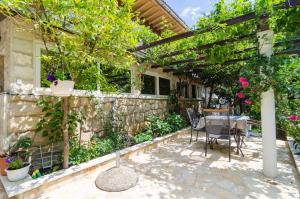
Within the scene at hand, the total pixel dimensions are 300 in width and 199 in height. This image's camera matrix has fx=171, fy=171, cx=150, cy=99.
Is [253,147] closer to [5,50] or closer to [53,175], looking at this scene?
[53,175]

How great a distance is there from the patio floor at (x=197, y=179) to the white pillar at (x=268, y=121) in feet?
0.67

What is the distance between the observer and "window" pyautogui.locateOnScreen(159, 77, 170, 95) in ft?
21.8

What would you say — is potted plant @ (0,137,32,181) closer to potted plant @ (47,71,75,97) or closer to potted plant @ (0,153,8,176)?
potted plant @ (0,153,8,176)

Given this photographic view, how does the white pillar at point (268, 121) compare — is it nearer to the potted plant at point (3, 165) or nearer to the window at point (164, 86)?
the potted plant at point (3, 165)

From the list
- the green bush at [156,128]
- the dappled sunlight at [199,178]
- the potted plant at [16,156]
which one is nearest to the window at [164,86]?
the green bush at [156,128]

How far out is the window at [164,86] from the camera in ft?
21.8

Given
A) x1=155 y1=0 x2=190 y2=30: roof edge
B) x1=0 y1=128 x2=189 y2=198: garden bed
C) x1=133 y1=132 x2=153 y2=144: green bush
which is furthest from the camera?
x1=155 y1=0 x2=190 y2=30: roof edge

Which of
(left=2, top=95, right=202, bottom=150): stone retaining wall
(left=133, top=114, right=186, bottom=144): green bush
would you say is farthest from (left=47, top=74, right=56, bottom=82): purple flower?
(left=133, top=114, right=186, bottom=144): green bush

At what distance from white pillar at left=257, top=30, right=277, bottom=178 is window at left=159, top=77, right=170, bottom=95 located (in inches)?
164

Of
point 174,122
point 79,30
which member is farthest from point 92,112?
point 174,122

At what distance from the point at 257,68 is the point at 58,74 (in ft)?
9.77

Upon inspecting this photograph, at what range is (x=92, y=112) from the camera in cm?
376

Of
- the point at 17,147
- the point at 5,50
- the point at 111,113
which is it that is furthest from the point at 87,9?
the point at 111,113

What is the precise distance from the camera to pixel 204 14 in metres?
3.03
